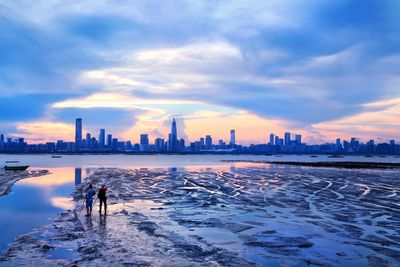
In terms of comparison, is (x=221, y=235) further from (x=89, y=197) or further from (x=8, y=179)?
(x=8, y=179)

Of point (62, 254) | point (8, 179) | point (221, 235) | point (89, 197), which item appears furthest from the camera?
point (8, 179)

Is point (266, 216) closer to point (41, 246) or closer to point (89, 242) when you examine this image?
point (89, 242)

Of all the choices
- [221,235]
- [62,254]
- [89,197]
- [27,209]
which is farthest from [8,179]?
[221,235]

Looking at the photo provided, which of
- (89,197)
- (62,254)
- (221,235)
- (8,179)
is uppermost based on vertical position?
(89,197)

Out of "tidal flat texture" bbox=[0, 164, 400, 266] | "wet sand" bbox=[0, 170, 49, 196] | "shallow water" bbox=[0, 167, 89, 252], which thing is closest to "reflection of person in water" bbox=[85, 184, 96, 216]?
"tidal flat texture" bbox=[0, 164, 400, 266]

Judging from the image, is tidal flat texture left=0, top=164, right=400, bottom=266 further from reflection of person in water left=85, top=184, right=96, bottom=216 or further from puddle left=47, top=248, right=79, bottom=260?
reflection of person in water left=85, top=184, right=96, bottom=216

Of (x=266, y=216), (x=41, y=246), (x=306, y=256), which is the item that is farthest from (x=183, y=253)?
(x=266, y=216)

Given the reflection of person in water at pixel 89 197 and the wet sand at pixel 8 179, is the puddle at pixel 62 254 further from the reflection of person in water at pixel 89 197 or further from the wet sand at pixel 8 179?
the wet sand at pixel 8 179

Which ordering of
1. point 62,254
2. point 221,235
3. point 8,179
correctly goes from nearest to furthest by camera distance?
point 62,254 → point 221,235 → point 8,179

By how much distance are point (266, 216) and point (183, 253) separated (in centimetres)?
1230

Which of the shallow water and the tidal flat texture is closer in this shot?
the tidal flat texture

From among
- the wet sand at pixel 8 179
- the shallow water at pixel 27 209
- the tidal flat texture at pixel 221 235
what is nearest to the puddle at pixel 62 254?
the tidal flat texture at pixel 221 235

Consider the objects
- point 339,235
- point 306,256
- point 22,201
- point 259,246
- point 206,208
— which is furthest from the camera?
point 22,201

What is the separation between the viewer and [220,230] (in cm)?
2445
